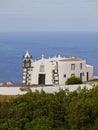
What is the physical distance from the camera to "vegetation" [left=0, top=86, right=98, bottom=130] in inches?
915

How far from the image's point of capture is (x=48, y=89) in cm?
3884

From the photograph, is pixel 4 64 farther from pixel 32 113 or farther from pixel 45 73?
pixel 32 113

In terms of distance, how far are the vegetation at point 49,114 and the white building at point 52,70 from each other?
2223 centimetres

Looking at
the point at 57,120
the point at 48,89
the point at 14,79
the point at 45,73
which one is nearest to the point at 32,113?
the point at 57,120

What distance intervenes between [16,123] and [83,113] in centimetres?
303

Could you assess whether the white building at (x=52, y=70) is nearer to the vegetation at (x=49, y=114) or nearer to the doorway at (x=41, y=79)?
the doorway at (x=41, y=79)

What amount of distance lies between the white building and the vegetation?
2223 centimetres

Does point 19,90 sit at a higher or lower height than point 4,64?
lower

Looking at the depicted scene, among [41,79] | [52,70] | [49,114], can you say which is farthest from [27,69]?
[49,114]

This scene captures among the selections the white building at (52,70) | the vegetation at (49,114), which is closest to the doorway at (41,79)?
the white building at (52,70)

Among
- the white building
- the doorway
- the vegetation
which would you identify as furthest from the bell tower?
the vegetation

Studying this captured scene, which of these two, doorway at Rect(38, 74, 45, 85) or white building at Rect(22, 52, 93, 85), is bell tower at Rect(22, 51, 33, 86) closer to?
white building at Rect(22, 52, 93, 85)

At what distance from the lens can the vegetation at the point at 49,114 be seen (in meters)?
23.2

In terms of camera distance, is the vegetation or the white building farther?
the white building
